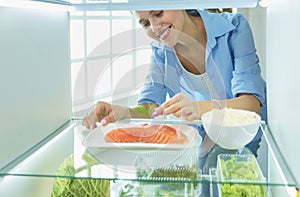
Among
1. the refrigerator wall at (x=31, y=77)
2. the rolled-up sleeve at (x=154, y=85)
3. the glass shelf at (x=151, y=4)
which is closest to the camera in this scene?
the refrigerator wall at (x=31, y=77)

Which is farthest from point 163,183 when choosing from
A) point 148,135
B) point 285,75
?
point 285,75

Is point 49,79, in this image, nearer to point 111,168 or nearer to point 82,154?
point 82,154

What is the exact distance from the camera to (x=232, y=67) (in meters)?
1.20

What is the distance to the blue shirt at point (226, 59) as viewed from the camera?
3.80 ft

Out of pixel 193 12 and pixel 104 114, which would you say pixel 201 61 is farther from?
pixel 104 114

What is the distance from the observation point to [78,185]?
2.29 feet

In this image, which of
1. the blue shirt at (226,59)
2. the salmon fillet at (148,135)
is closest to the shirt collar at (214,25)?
the blue shirt at (226,59)

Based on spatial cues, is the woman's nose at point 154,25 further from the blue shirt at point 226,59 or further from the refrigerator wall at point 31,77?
the refrigerator wall at point 31,77

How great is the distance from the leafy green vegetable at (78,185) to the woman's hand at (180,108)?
231 millimetres

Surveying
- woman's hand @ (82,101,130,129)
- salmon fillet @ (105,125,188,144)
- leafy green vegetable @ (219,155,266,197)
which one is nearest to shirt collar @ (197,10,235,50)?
woman's hand @ (82,101,130,129)

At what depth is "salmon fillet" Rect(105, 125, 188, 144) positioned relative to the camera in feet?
2.47

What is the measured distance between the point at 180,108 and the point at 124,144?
0.65ft

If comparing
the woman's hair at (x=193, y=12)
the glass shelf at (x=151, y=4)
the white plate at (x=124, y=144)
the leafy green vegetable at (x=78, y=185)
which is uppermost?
the woman's hair at (x=193, y=12)

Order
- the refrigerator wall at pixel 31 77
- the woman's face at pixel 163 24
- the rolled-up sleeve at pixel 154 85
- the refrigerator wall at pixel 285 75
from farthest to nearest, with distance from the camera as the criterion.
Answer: the rolled-up sleeve at pixel 154 85 → the woman's face at pixel 163 24 → the refrigerator wall at pixel 31 77 → the refrigerator wall at pixel 285 75
